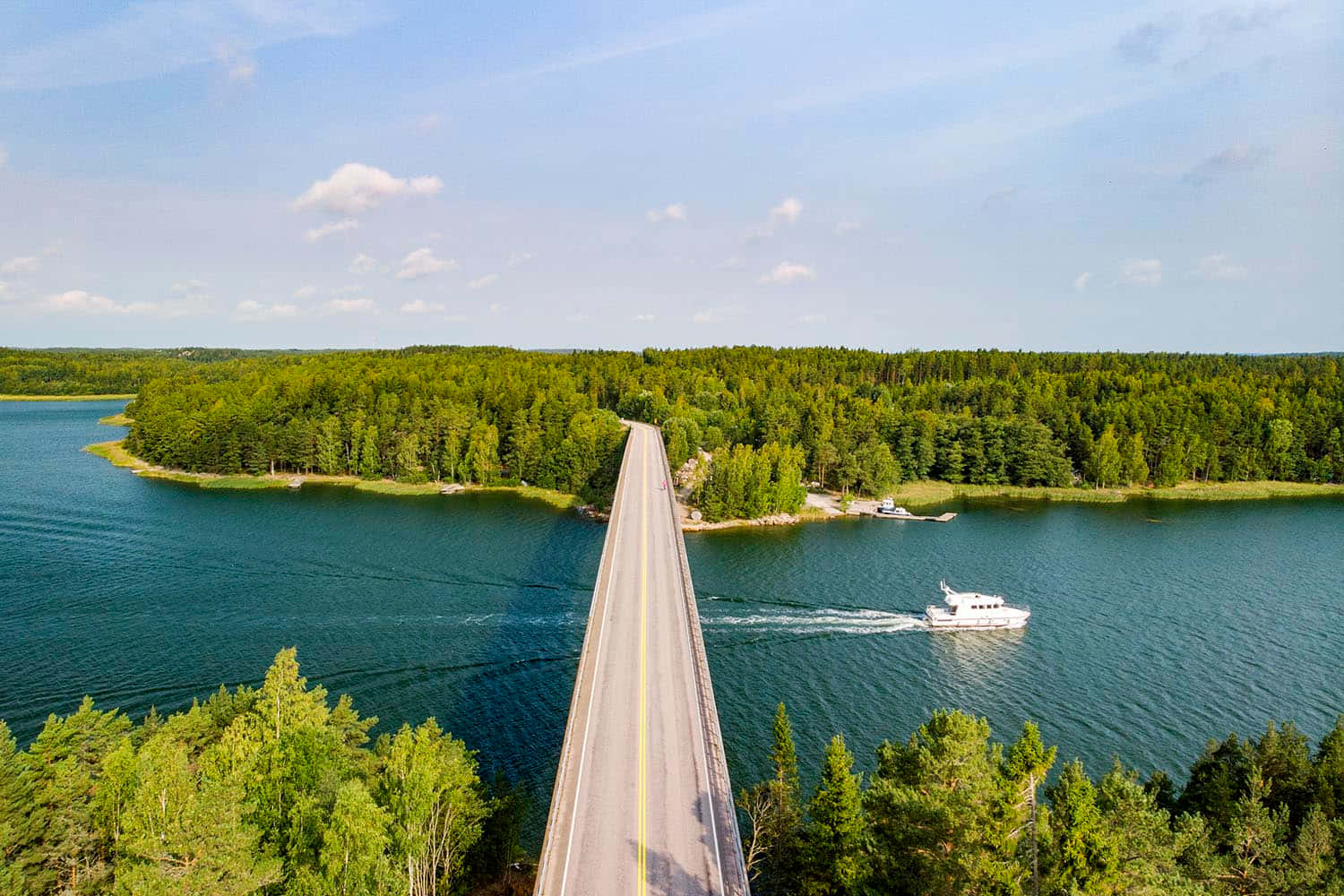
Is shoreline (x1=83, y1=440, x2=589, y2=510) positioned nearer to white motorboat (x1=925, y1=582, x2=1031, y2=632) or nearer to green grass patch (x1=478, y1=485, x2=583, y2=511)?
green grass patch (x1=478, y1=485, x2=583, y2=511)

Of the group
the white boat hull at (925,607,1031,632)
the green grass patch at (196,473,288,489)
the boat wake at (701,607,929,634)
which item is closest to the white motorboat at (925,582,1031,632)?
the white boat hull at (925,607,1031,632)

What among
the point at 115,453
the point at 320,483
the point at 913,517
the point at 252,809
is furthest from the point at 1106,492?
the point at 115,453

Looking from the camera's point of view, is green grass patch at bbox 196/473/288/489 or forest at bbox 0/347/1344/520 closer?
green grass patch at bbox 196/473/288/489

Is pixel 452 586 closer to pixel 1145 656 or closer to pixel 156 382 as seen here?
pixel 1145 656

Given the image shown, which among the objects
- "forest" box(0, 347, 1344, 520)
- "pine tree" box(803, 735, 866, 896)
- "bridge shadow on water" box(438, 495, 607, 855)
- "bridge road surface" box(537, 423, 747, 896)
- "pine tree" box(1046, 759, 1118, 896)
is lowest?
"bridge shadow on water" box(438, 495, 607, 855)

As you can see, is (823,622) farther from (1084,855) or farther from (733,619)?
(1084,855)

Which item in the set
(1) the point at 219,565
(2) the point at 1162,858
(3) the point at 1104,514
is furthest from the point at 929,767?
(3) the point at 1104,514

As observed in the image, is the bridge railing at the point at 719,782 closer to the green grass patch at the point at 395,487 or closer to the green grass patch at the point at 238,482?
the green grass patch at the point at 395,487
